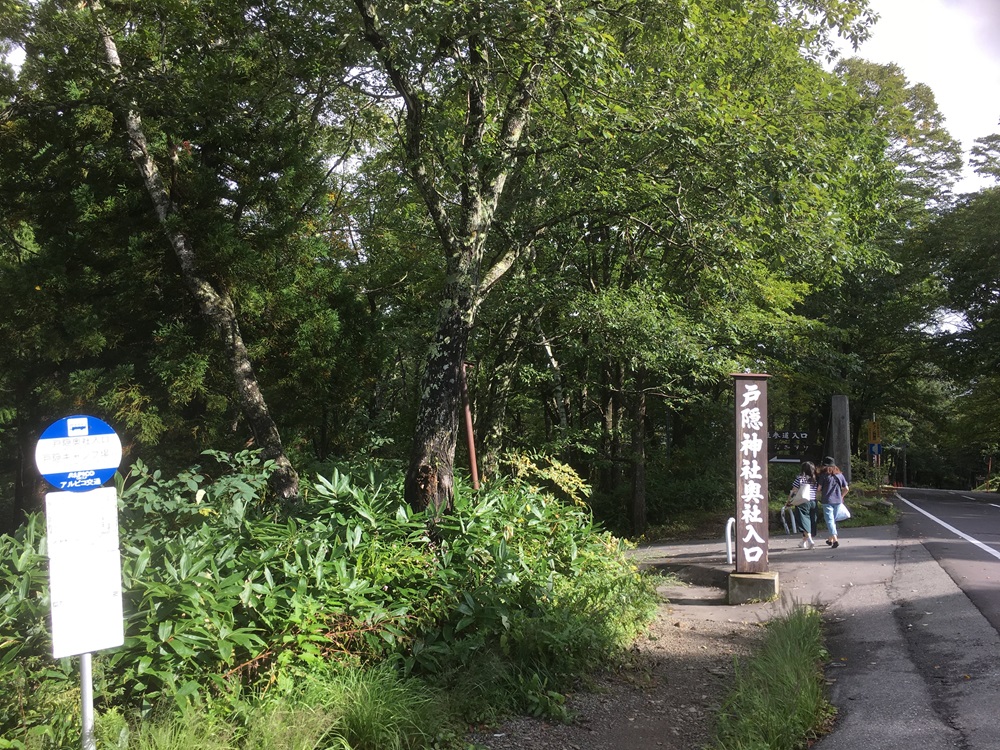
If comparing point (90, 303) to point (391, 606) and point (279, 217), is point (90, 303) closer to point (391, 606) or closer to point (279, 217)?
point (279, 217)

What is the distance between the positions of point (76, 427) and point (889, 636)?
7017mm

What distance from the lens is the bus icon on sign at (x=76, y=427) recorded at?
13.5ft

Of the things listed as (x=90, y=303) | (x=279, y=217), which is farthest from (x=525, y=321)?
(x=90, y=303)

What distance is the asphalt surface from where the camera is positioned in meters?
4.70

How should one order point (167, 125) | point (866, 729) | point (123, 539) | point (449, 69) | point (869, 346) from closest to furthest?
point (866, 729) < point (123, 539) < point (449, 69) < point (167, 125) < point (869, 346)

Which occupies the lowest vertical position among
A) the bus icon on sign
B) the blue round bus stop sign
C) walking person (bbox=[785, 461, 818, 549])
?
walking person (bbox=[785, 461, 818, 549])

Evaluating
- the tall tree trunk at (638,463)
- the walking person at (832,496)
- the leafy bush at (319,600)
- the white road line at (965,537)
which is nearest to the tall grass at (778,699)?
the leafy bush at (319,600)

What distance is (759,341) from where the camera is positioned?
50.3 ft

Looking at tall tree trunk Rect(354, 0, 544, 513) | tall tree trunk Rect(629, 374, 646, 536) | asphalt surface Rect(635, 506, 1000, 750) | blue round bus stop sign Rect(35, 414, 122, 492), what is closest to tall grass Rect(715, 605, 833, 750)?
asphalt surface Rect(635, 506, 1000, 750)

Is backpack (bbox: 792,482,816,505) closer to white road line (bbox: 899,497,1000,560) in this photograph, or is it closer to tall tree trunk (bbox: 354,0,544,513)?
white road line (bbox: 899,497,1000,560)

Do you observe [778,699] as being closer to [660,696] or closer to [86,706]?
[660,696]

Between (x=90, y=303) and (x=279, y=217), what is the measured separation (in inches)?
127

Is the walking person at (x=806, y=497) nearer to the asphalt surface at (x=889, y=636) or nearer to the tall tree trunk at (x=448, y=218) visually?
the asphalt surface at (x=889, y=636)

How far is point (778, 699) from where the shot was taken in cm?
503
